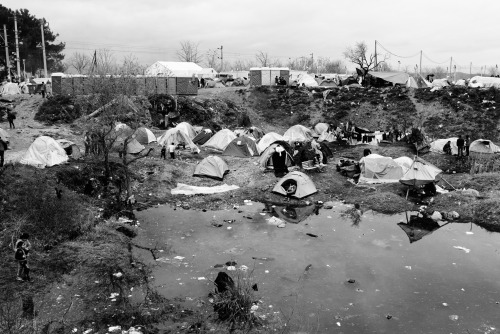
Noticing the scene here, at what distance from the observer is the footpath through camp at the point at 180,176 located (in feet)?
32.9

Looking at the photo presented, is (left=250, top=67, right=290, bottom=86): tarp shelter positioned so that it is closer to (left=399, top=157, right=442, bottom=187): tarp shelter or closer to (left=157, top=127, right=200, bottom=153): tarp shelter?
(left=157, top=127, right=200, bottom=153): tarp shelter

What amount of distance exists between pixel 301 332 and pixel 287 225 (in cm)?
622

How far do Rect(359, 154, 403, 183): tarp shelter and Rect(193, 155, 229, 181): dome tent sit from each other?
6117 millimetres

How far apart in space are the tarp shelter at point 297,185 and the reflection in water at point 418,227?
12.9ft

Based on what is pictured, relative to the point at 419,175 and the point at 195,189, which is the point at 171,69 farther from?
the point at 419,175

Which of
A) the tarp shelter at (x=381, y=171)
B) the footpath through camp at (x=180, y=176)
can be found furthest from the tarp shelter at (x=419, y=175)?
the tarp shelter at (x=381, y=171)

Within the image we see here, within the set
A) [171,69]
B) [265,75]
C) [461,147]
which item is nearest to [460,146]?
[461,147]

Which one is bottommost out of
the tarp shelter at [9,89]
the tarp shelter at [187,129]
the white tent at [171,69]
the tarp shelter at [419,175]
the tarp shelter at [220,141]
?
the tarp shelter at [419,175]

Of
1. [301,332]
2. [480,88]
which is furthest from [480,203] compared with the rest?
[480,88]

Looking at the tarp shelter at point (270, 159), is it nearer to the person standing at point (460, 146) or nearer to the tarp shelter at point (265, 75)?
the person standing at point (460, 146)

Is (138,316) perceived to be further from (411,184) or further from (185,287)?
(411,184)

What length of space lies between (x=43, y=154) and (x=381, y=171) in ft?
46.3

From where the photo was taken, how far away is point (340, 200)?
17.0m

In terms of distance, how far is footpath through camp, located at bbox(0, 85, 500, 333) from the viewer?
10016 mm
